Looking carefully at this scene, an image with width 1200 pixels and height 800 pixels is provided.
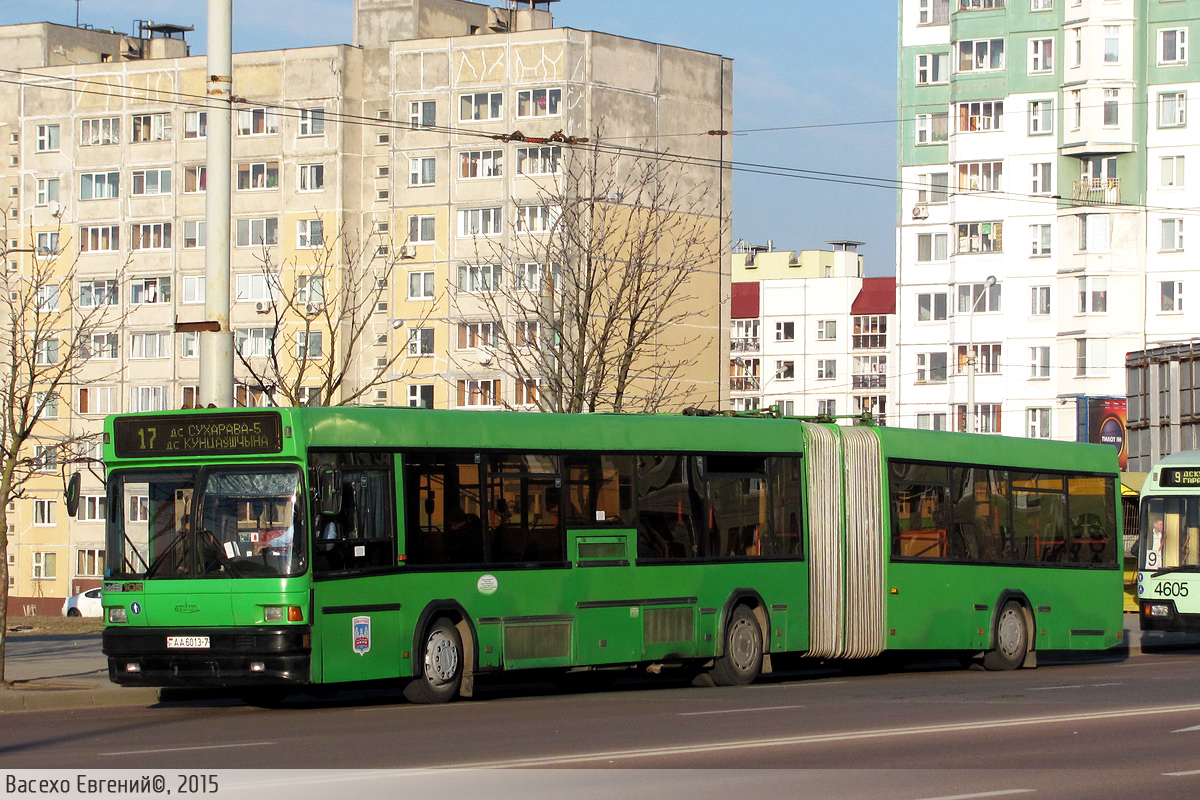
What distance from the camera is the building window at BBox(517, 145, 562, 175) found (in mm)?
77625

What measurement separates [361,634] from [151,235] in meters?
71.0

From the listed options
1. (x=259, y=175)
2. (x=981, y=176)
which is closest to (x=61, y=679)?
(x=259, y=175)

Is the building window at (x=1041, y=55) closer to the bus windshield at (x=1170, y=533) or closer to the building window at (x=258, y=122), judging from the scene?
the building window at (x=258, y=122)

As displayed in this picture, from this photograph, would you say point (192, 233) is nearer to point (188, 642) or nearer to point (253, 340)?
point (253, 340)

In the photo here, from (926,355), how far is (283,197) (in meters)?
29.8

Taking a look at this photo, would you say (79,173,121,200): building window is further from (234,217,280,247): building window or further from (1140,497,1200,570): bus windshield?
(1140,497,1200,570): bus windshield

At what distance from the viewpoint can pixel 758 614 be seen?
72.0 feet

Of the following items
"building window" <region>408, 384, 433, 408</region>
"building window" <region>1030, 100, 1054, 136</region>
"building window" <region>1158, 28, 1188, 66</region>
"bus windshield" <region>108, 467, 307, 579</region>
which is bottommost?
"bus windshield" <region>108, 467, 307, 579</region>

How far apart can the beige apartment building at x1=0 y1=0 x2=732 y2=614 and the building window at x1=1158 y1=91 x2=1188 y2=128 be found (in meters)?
18.3

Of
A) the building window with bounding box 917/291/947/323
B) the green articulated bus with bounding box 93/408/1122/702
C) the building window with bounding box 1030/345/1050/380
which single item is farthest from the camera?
the building window with bounding box 917/291/947/323

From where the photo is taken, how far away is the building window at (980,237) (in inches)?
3406

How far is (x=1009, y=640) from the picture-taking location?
82.7ft

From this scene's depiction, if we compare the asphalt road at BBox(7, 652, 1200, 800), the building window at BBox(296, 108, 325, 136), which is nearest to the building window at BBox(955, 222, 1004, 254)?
the building window at BBox(296, 108, 325, 136)

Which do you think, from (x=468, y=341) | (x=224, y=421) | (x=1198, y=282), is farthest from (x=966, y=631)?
(x=1198, y=282)
